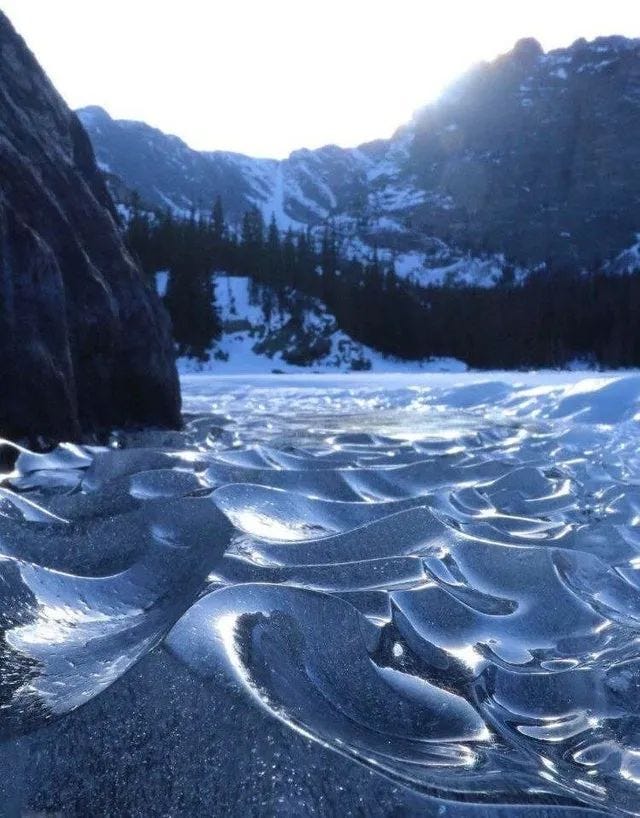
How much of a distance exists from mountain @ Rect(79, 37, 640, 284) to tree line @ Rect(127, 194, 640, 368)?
69.2m

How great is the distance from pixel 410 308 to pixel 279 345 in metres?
8.89

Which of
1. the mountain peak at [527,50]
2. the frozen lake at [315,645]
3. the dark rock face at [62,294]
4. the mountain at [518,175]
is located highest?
the mountain peak at [527,50]

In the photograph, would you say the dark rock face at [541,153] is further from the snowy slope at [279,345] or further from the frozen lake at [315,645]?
the frozen lake at [315,645]

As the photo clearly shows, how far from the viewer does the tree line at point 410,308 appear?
1367 inches

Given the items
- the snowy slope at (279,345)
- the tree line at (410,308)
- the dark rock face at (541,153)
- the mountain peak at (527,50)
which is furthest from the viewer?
the mountain peak at (527,50)

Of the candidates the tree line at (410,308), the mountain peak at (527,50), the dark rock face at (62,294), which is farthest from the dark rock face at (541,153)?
the dark rock face at (62,294)

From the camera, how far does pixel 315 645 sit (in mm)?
1140

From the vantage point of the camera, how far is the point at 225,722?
824 millimetres

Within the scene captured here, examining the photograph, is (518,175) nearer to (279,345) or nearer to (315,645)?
(279,345)

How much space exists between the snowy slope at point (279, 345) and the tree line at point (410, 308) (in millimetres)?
735

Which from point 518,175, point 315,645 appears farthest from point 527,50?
point 315,645

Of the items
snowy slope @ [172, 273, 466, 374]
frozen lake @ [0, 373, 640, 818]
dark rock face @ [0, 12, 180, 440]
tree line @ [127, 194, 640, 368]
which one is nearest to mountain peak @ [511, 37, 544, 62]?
tree line @ [127, 194, 640, 368]

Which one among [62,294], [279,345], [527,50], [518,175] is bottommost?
[279,345]

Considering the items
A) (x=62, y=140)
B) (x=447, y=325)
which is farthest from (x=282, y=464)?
(x=447, y=325)
